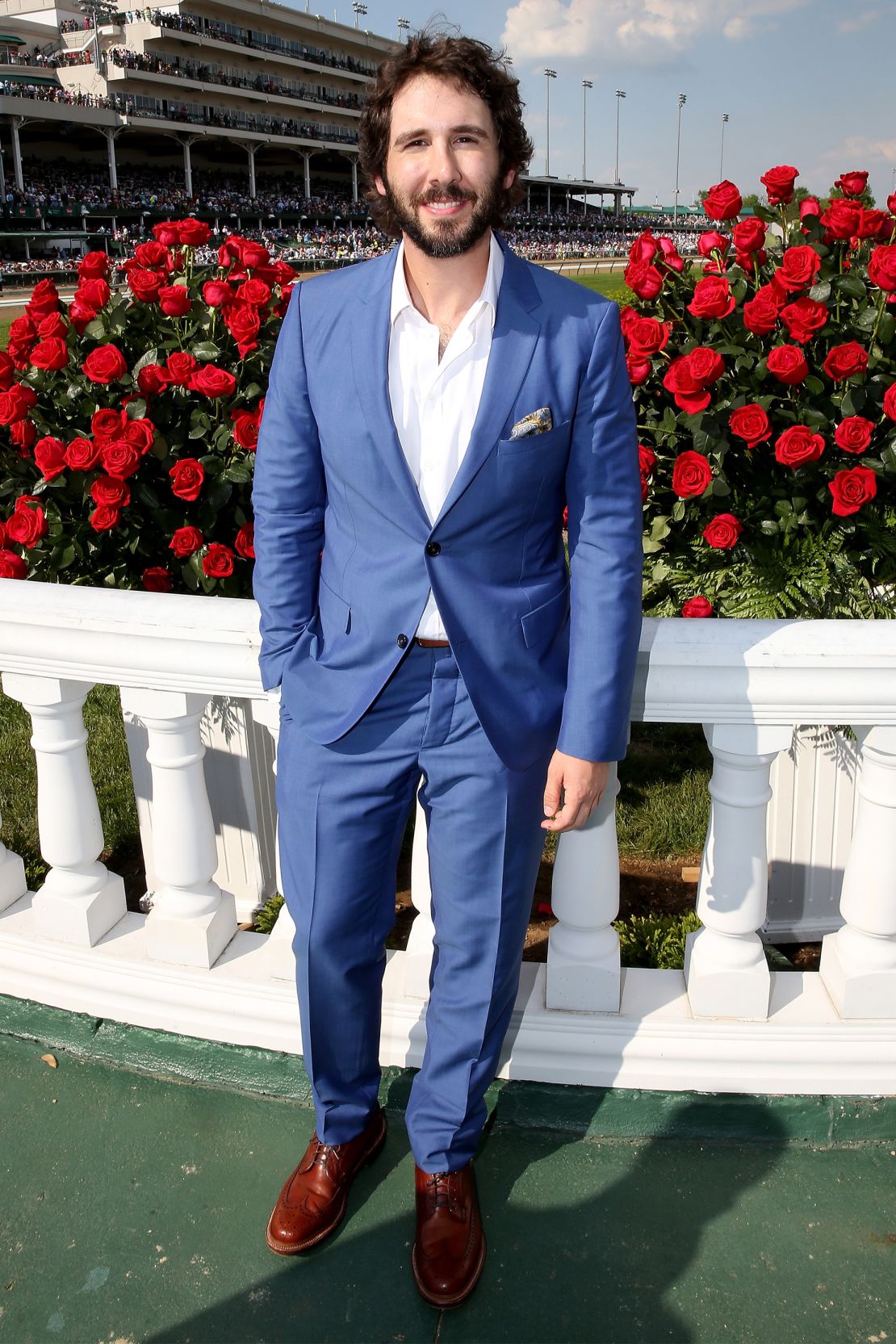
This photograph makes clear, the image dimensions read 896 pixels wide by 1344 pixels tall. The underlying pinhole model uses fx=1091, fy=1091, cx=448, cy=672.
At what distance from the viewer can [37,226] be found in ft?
171

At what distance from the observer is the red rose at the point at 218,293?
297 cm

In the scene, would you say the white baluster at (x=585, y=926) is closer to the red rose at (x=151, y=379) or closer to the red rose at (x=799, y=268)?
the red rose at (x=799, y=268)

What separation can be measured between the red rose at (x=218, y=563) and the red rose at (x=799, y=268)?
5.03 feet

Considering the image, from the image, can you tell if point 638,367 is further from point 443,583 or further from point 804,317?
point 443,583

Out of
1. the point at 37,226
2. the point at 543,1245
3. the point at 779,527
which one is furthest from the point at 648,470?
Answer: the point at 37,226

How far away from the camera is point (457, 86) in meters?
1.73

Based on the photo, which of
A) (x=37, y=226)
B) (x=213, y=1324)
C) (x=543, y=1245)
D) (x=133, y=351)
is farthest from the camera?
(x=37, y=226)

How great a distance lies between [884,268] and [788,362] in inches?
14.2

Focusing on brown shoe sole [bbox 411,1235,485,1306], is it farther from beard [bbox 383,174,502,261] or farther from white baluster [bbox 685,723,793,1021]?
beard [bbox 383,174,502,261]

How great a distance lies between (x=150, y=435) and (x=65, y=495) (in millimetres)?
331

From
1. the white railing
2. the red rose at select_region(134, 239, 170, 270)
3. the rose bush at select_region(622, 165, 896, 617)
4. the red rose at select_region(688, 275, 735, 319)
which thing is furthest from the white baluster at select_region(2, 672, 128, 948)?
the red rose at select_region(688, 275, 735, 319)

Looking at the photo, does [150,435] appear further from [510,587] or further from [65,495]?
[510,587]

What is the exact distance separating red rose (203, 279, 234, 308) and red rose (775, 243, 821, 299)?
1447 mm

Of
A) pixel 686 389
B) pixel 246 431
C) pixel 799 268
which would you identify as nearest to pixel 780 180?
pixel 799 268
